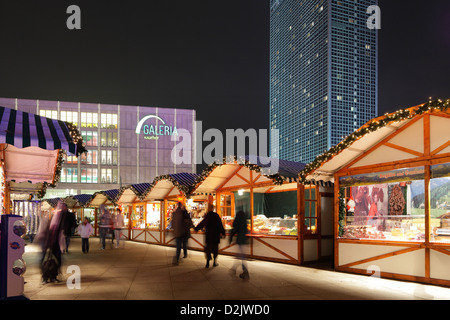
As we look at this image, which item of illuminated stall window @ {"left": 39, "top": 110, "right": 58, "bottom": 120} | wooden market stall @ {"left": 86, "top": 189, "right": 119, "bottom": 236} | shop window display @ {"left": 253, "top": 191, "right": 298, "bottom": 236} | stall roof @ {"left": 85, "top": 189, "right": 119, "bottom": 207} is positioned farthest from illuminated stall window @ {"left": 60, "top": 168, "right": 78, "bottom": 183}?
shop window display @ {"left": 253, "top": 191, "right": 298, "bottom": 236}

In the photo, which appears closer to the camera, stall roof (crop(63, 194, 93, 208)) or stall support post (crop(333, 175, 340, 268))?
stall support post (crop(333, 175, 340, 268))

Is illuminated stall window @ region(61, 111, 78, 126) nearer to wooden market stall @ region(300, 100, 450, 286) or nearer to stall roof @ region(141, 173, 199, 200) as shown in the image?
stall roof @ region(141, 173, 199, 200)

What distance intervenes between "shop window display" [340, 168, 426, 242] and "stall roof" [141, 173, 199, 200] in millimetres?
6779

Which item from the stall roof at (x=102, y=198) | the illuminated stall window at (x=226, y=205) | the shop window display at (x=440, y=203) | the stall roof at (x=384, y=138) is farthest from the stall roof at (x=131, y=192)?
the shop window display at (x=440, y=203)

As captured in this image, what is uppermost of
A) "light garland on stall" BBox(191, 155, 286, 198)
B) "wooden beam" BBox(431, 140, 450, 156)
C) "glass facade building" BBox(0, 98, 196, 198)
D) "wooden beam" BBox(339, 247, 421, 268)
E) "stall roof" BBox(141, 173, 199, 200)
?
"glass facade building" BBox(0, 98, 196, 198)

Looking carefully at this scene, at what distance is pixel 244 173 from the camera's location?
1334cm

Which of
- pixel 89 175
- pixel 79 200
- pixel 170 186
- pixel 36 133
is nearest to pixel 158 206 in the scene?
pixel 170 186

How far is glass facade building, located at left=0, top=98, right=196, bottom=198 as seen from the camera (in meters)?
55.8

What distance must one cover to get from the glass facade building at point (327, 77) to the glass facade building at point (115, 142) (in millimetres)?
81911

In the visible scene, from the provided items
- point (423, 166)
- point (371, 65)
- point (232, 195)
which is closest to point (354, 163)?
point (423, 166)

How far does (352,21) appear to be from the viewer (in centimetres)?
14712

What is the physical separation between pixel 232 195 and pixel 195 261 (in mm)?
4620

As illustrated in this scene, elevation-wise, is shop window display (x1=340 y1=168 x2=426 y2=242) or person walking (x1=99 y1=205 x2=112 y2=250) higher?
shop window display (x1=340 y1=168 x2=426 y2=242)
